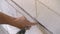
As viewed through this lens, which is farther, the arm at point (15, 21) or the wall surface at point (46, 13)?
the wall surface at point (46, 13)

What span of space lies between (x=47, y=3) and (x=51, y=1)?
0.04 meters

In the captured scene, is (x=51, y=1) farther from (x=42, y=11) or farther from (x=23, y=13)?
(x=23, y=13)

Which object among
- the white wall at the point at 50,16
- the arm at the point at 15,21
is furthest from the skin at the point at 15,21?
the white wall at the point at 50,16

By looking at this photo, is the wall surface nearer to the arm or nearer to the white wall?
the white wall

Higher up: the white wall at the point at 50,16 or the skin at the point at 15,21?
the skin at the point at 15,21

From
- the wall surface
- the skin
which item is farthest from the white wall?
the skin

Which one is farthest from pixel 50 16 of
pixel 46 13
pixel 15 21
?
pixel 15 21

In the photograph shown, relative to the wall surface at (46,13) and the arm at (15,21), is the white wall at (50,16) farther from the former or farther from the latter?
the arm at (15,21)

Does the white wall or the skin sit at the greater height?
the skin

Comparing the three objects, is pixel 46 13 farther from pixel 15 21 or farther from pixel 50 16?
pixel 15 21

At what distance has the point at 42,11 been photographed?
3.66 ft

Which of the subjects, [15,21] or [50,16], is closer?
[15,21]

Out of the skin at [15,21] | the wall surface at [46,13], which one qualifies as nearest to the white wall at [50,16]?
the wall surface at [46,13]

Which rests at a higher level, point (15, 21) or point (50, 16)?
point (15, 21)
